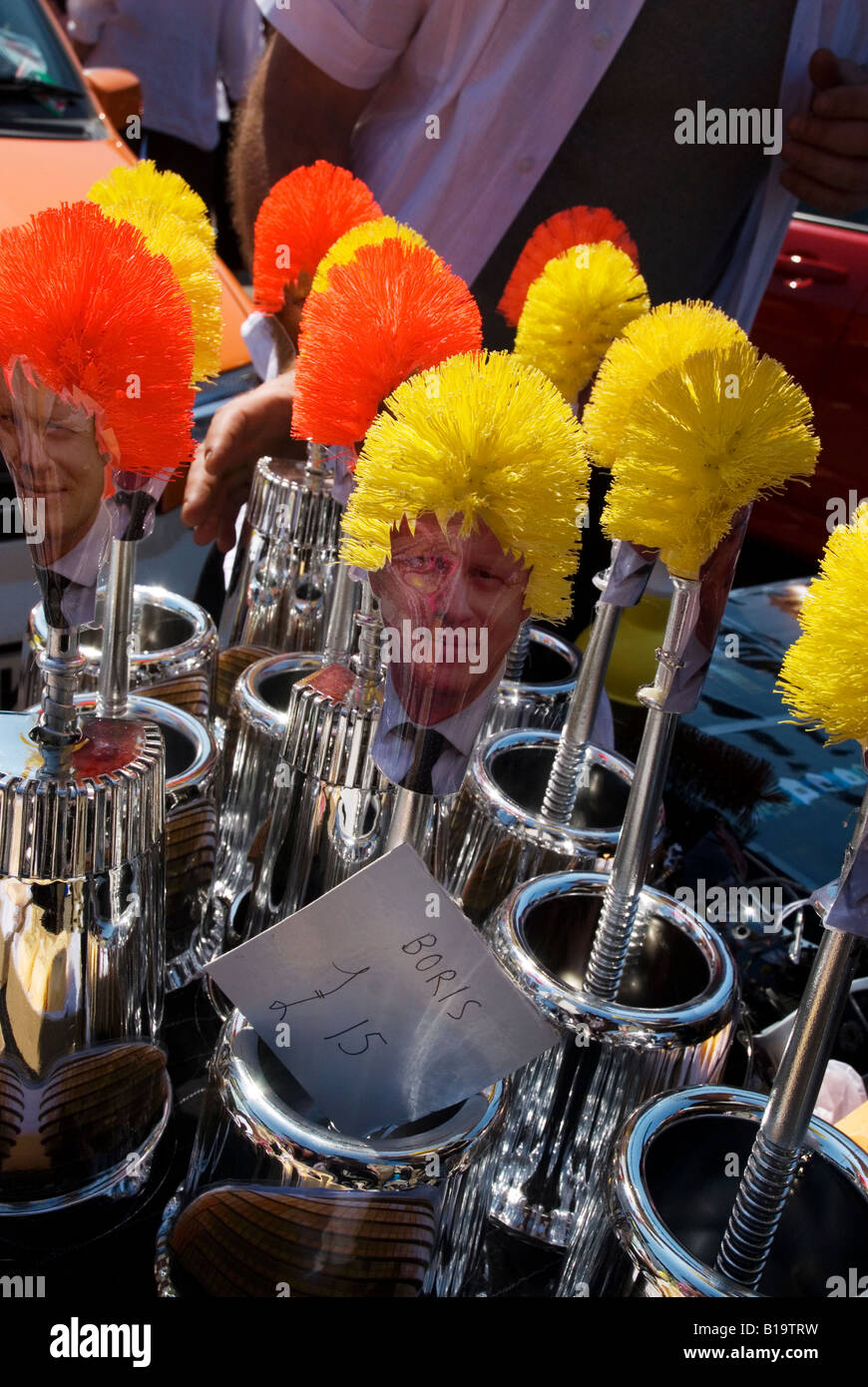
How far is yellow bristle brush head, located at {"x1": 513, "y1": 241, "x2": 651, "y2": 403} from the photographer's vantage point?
0.71 m

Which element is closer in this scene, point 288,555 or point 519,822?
point 519,822

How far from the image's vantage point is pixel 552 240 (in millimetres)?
831

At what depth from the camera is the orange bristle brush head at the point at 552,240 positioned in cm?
83

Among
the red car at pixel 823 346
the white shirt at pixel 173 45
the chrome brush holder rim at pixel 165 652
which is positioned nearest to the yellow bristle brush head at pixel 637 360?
the chrome brush holder rim at pixel 165 652

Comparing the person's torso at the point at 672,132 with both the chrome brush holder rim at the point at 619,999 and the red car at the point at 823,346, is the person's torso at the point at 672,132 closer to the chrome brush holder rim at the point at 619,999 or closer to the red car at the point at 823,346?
the chrome brush holder rim at the point at 619,999

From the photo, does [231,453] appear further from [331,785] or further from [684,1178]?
[684,1178]

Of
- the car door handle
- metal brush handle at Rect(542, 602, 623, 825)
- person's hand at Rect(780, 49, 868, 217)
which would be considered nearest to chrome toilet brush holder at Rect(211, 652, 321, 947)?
metal brush handle at Rect(542, 602, 623, 825)

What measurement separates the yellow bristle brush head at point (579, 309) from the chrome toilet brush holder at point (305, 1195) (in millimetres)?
450

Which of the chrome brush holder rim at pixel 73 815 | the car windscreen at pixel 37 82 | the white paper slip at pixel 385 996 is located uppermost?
the car windscreen at pixel 37 82

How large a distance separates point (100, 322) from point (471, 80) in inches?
38.4

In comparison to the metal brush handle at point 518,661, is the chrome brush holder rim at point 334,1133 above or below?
below

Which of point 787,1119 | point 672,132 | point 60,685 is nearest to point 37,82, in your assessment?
point 672,132

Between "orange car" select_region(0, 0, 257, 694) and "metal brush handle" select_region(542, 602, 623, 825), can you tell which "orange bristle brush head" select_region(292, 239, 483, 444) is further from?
"orange car" select_region(0, 0, 257, 694)

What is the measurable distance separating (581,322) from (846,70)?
0.71 meters
